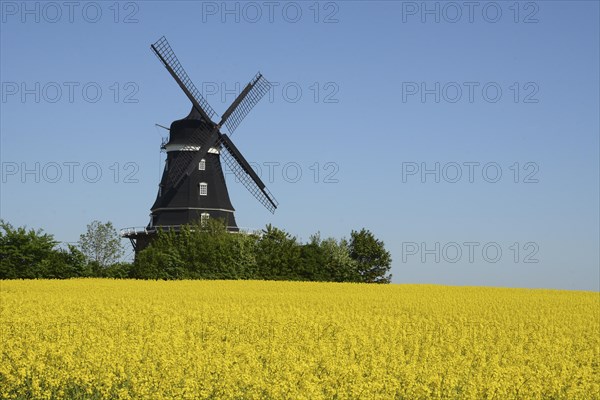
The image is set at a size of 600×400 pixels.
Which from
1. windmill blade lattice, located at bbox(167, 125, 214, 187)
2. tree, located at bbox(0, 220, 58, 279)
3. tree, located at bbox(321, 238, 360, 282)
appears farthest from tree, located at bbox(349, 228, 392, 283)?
tree, located at bbox(0, 220, 58, 279)

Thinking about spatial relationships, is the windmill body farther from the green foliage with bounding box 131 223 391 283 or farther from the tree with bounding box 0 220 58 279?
the tree with bounding box 0 220 58 279

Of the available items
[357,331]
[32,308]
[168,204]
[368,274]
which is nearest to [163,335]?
[357,331]

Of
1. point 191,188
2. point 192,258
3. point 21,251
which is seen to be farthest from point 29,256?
point 191,188

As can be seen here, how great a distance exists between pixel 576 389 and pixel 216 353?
5.08 metres

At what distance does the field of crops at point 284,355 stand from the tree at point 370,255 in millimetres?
33472

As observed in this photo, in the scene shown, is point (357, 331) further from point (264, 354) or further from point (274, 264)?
point (274, 264)

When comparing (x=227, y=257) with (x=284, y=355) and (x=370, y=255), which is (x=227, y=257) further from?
(x=284, y=355)

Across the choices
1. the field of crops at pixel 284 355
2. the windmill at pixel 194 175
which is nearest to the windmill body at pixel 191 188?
the windmill at pixel 194 175

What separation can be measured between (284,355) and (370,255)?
4375 centimetres

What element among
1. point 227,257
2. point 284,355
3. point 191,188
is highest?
point 191,188

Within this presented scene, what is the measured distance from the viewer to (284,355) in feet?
35.0

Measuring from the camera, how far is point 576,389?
877 centimetres

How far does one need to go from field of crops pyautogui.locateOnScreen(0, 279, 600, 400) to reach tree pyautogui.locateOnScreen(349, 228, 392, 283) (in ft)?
110

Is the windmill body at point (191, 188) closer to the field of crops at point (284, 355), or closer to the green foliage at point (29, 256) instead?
the green foliage at point (29, 256)
